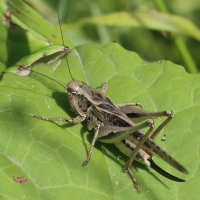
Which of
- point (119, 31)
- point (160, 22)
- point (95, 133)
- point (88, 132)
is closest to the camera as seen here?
point (95, 133)

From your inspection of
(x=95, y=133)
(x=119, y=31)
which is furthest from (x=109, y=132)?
(x=119, y=31)

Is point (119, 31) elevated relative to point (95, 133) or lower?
lower

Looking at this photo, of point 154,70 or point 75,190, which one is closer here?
point 75,190

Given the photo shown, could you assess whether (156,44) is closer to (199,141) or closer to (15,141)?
(199,141)

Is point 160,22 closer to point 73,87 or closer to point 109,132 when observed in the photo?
point 73,87

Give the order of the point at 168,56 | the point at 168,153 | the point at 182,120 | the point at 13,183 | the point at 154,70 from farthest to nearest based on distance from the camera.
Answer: the point at 168,56, the point at 154,70, the point at 182,120, the point at 168,153, the point at 13,183

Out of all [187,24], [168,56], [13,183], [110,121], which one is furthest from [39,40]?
[168,56]

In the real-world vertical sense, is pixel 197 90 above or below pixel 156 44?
above

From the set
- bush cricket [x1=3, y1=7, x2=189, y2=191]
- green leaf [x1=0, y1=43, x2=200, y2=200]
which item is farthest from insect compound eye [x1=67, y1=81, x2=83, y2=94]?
green leaf [x1=0, y1=43, x2=200, y2=200]

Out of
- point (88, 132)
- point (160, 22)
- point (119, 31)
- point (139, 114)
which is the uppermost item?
point (160, 22)
